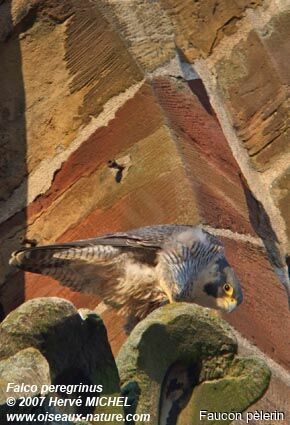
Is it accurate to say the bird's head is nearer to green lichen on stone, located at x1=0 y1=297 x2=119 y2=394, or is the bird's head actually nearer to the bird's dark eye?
the bird's dark eye

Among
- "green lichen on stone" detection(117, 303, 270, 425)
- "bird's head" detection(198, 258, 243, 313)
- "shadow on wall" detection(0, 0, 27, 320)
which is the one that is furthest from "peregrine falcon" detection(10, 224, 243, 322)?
"green lichen on stone" detection(117, 303, 270, 425)

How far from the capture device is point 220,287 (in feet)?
12.3

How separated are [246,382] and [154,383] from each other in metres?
0.15

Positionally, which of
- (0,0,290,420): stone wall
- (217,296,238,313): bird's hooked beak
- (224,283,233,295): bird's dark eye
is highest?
(0,0,290,420): stone wall

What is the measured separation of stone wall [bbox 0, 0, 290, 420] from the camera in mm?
3494

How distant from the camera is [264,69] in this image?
4.11 meters

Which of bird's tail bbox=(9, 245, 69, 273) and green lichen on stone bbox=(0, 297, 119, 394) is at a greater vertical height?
bird's tail bbox=(9, 245, 69, 273)

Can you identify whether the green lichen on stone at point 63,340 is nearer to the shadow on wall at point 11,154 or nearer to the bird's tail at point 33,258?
the bird's tail at point 33,258

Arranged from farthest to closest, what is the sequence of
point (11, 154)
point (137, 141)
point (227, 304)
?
1. point (11, 154)
2. point (137, 141)
3. point (227, 304)

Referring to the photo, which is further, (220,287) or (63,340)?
(220,287)

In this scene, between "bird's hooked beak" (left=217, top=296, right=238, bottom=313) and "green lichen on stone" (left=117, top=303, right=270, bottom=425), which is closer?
"green lichen on stone" (left=117, top=303, right=270, bottom=425)

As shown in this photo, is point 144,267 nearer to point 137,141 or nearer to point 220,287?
point 220,287

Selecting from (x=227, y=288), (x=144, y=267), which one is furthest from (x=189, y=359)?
(x=144, y=267)

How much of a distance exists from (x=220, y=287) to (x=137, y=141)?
1.45 ft
